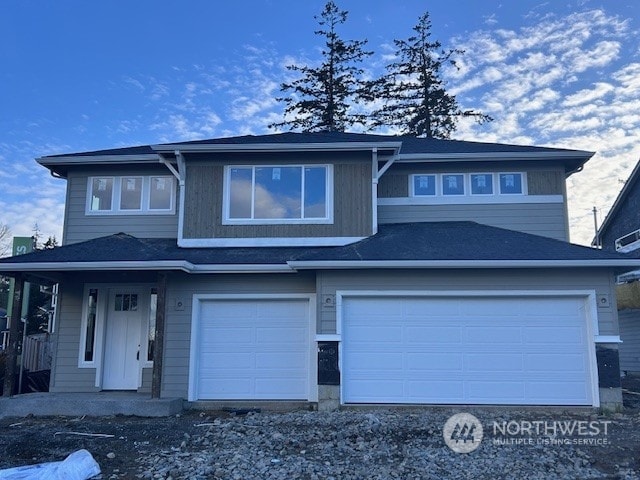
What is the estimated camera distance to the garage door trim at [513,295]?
888cm

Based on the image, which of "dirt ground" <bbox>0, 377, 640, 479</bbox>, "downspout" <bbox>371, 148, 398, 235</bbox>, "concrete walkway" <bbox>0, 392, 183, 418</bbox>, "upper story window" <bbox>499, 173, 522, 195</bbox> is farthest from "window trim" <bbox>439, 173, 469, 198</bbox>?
"concrete walkway" <bbox>0, 392, 183, 418</bbox>

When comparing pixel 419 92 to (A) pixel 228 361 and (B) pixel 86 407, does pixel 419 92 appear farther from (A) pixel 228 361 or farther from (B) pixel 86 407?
(B) pixel 86 407

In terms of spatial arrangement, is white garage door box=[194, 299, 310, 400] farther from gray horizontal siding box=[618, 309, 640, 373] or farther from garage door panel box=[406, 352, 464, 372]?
gray horizontal siding box=[618, 309, 640, 373]

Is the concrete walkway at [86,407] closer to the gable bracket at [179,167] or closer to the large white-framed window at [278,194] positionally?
the large white-framed window at [278,194]

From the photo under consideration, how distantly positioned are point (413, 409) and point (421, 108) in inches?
731

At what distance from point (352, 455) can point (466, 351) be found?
3687 mm

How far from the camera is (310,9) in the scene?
25156 millimetres

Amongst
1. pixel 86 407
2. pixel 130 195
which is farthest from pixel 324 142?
pixel 86 407

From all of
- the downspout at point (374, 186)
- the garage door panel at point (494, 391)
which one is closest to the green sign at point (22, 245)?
the downspout at point (374, 186)

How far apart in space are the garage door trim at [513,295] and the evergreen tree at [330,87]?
1637cm

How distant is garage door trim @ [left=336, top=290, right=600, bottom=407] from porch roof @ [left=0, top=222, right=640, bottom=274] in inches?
21.3

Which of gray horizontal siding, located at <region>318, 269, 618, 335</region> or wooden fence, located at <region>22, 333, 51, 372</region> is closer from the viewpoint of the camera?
gray horizontal siding, located at <region>318, 269, 618, 335</region>

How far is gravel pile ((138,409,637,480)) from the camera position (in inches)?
220

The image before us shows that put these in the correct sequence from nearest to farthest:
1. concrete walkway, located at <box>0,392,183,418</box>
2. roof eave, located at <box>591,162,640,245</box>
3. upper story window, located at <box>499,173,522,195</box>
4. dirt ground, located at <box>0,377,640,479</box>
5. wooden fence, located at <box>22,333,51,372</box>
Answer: dirt ground, located at <box>0,377,640,479</box>, concrete walkway, located at <box>0,392,183,418</box>, upper story window, located at <box>499,173,522,195</box>, wooden fence, located at <box>22,333,51,372</box>, roof eave, located at <box>591,162,640,245</box>
